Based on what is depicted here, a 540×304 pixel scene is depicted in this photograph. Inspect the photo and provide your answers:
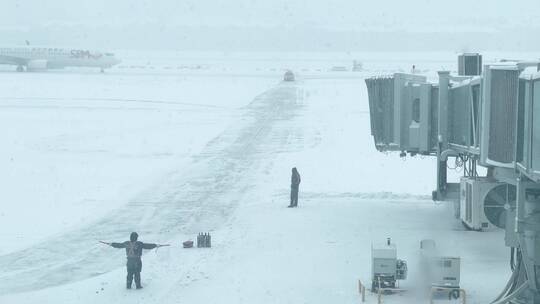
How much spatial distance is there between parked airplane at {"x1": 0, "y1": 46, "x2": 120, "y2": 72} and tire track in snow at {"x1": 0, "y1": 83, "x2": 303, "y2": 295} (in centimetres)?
7843

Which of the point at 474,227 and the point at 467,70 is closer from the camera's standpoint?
the point at 474,227

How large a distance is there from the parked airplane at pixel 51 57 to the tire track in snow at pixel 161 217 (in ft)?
257

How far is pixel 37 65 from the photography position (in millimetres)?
114000

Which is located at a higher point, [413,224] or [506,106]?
[506,106]

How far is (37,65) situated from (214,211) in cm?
9458

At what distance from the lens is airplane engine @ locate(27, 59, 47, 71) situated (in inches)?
4476

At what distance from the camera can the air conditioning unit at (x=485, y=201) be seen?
19.2 metres

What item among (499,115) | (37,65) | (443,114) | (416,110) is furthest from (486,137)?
(37,65)

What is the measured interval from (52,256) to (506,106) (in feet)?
32.2

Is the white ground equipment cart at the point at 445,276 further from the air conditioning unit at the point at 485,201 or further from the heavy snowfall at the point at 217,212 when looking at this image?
the air conditioning unit at the point at 485,201

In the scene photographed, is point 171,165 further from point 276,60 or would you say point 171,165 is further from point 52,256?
point 276,60

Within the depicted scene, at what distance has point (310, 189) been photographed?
2814 cm

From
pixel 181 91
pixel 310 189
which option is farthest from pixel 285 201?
pixel 181 91

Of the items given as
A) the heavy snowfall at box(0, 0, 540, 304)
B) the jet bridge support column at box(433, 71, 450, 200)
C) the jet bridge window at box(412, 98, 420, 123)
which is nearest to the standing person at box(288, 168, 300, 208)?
the heavy snowfall at box(0, 0, 540, 304)
